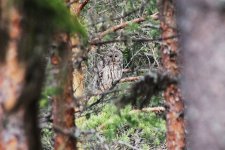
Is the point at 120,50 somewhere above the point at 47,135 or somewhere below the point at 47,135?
above

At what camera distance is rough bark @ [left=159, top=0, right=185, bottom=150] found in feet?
22.4

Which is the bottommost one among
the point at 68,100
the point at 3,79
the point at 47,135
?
the point at 47,135

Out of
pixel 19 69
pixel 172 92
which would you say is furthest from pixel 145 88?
pixel 19 69

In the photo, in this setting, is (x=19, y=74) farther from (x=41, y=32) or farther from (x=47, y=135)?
(x=47, y=135)

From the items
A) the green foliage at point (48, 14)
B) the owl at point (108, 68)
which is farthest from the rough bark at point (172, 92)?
the owl at point (108, 68)

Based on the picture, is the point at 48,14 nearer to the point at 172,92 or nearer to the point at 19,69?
the point at 19,69

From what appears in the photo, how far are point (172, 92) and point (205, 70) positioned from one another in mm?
3462

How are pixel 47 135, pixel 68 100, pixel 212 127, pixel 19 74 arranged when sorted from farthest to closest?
1. pixel 47 135
2. pixel 68 100
3. pixel 212 127
4. pixel 19 74

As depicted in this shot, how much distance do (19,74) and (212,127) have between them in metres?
1.26

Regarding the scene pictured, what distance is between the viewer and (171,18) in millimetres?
6926

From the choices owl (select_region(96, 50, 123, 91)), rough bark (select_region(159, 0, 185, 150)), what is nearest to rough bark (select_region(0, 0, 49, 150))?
rough bark (select_region(159, 0, 185, 150))

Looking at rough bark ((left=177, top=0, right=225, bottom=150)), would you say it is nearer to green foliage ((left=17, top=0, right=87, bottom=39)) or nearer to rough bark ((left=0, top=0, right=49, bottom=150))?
green foliage ((left=17, top=0, right=87, bottom=39))

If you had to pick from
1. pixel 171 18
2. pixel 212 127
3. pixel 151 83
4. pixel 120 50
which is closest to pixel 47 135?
pixel 120 50

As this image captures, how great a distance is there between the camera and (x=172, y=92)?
6.85m
